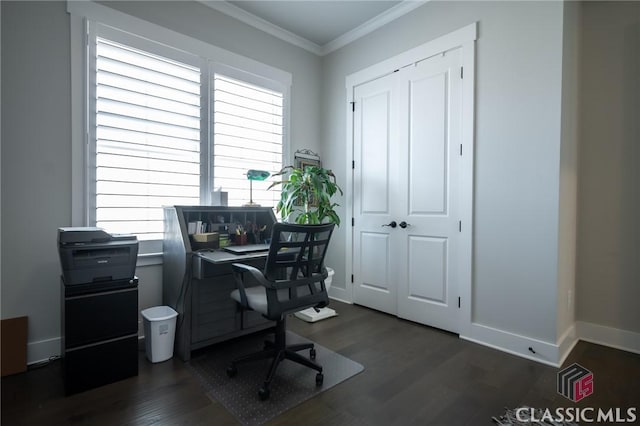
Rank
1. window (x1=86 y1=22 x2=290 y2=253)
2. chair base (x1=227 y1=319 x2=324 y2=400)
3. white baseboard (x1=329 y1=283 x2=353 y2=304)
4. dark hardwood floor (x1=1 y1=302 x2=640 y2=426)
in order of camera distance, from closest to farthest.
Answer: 1. dark hardwood floor (x1=1 y1=302 x2=640 y2=426)
2. chair base (x1=227 y1=319 x2=324 y2=400)
3. window (x1=86 y1=22 x2=290 y2=253)
4. white baseboard (x1=329 y1=283 x2=353 y2=304)

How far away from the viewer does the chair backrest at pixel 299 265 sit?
182 centimetres

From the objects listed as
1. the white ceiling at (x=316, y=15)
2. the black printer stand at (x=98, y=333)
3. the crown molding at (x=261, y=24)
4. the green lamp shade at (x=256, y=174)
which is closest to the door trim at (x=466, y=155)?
the white ceiling at (x=316, y=15)

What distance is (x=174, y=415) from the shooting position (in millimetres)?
1653

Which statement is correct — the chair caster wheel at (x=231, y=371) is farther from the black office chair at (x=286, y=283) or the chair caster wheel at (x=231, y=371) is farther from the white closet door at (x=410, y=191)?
the white closet door at (x=410, y=191)

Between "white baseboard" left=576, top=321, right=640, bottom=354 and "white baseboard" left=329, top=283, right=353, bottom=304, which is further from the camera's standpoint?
"white baseboard" left=329, top=283, right=353, bottom=304

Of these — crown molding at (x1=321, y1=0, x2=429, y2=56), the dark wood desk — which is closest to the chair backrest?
the dark wood desk

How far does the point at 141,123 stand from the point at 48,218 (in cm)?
97

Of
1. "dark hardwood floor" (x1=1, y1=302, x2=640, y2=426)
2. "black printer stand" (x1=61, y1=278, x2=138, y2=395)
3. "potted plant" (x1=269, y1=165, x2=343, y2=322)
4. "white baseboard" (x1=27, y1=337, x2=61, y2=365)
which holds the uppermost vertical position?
"potted plant" (x1=269, y1=165, x2=343, y2=322)

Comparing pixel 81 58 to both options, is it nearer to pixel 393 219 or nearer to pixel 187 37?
pixel 187 37

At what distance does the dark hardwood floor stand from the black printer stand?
86 mm

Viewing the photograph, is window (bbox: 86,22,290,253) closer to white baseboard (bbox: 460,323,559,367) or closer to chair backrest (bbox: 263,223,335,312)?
chair backrest (bbox: 263,223,335,312)

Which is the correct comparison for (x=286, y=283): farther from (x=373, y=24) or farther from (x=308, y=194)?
(x=373, y=24)

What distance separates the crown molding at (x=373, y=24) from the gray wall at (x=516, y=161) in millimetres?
349

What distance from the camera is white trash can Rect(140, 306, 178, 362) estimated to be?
2.20 m
